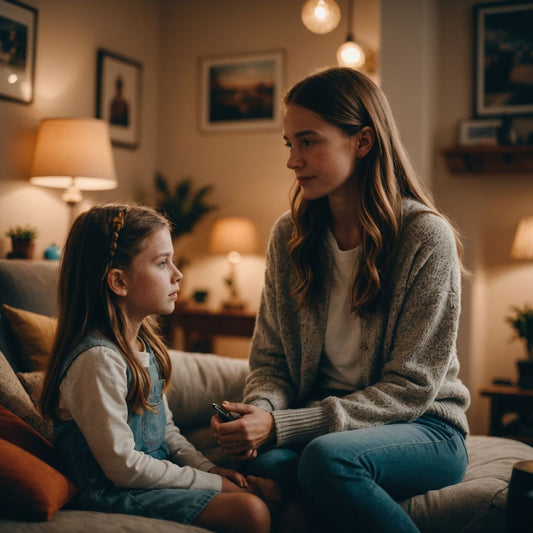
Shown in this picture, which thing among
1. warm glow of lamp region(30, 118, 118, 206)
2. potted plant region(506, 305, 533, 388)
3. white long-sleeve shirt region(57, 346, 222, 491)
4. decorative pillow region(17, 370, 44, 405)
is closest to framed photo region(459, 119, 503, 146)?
potted plant region(506, 305, 533, 388)

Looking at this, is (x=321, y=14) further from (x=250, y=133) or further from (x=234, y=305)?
(x=234, y=305)

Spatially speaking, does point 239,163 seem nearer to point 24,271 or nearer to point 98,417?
point 24,271

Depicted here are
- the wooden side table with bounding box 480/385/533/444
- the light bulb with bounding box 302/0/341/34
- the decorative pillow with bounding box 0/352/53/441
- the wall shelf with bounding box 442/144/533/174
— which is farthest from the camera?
the wall shelf with bounding box 442/144/533/174

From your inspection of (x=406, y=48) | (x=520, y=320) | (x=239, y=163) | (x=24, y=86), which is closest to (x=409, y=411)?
(x=520, y=320)

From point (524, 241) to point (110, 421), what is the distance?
107 inches

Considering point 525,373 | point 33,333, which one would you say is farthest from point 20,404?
point 525,373

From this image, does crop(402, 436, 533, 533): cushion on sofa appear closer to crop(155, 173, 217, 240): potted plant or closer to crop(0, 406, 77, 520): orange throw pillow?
crop(0, 406, 77, 520): orange throw pillow

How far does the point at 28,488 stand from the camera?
3.93ft

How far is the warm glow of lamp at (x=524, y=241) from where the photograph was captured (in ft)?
11.0

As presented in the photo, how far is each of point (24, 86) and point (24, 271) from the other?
1840mm

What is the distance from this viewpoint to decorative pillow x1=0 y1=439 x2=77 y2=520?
3.90ft

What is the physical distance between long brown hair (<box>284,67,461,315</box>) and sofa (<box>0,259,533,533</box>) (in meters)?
0.49

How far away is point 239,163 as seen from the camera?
461cm

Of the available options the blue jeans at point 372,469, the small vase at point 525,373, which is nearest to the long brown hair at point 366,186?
the blue jeans at point 372,469
